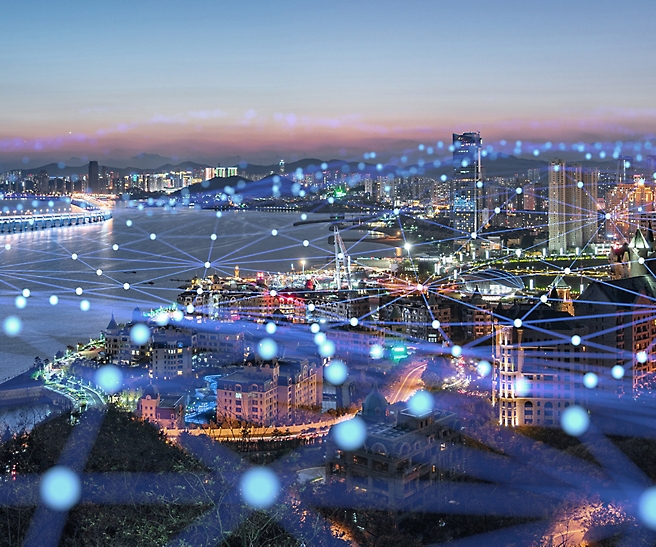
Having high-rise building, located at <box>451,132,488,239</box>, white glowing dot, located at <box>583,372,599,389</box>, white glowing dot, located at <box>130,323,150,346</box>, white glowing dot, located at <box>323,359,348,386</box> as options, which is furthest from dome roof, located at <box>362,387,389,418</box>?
high-rise building, located at <box>451,132,488,239</box>

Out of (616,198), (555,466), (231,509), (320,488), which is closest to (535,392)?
(555,466)

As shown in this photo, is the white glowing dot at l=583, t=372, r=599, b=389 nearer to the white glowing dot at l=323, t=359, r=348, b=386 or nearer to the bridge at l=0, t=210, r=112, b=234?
the white glowing dot at l=323, t=359, r=348, b=386

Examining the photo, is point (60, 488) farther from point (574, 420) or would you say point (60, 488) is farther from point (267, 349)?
point (267, 349)

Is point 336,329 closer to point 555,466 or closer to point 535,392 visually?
point 535,392

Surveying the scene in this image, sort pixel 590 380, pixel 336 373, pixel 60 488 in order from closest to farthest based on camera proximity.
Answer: pixel 60 488 < pixel 590 380 < pixel 336 373

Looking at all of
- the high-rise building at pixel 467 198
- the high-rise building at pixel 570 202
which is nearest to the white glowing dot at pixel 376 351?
the high-rise building at pixel 570 202

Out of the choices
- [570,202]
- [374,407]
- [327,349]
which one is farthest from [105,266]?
[374,407]
